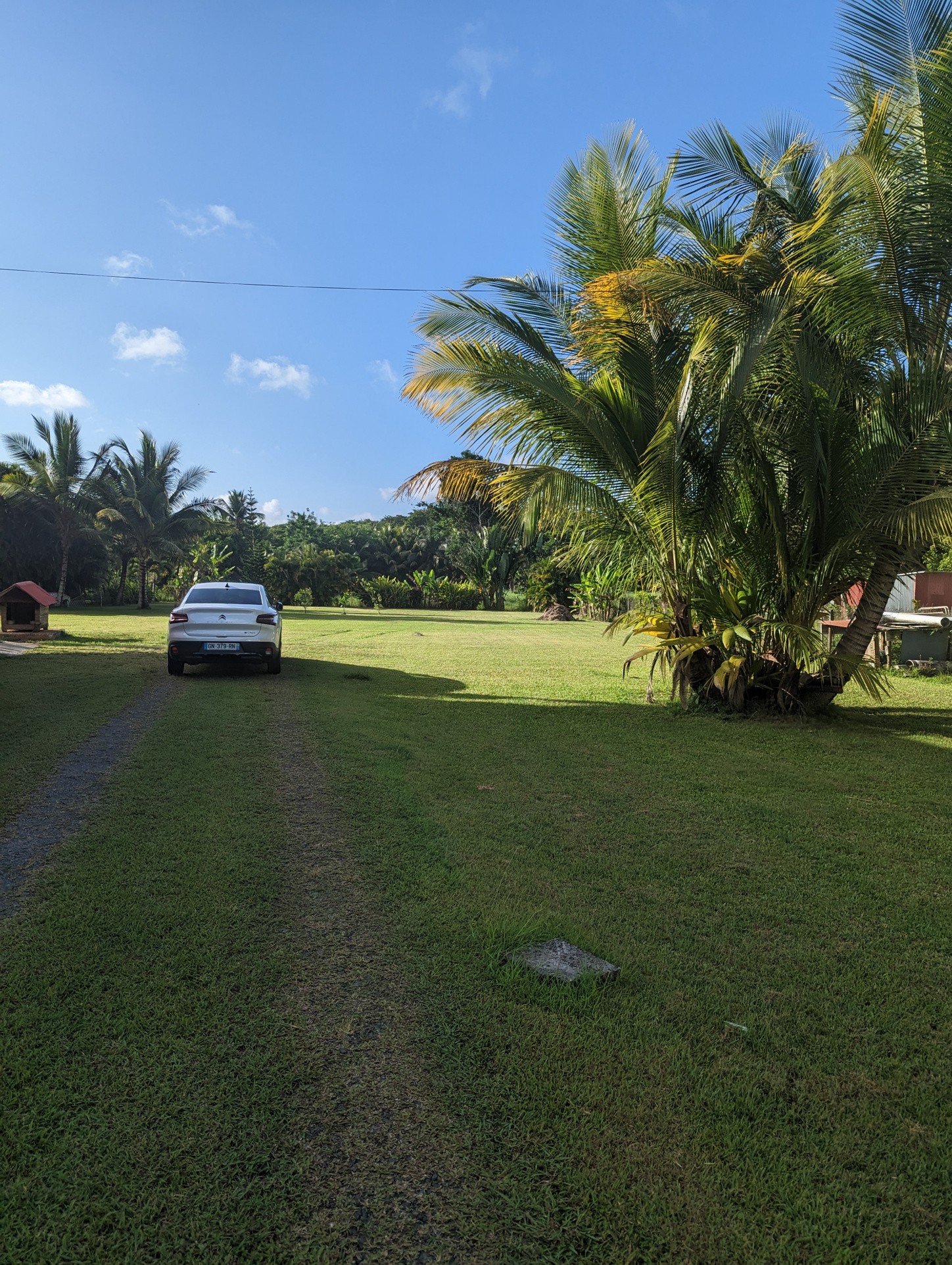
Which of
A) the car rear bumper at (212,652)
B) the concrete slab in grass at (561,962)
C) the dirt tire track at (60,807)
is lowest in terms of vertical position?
the dirt tire track at (60,807)

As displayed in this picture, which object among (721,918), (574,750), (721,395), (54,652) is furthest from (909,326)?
(54,652)

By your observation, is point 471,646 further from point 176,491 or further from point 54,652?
point 176,491

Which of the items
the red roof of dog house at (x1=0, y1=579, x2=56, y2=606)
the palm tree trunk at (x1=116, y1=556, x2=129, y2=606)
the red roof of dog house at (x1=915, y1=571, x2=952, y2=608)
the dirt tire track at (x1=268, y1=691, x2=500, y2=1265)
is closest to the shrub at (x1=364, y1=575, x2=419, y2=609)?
the palm tree trunk at (x1=116, y1=556, x2=129, y2=606)

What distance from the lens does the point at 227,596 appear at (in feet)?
39.9

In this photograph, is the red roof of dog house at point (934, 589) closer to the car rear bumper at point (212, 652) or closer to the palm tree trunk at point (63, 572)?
the car rear bumper at point (212, 652)

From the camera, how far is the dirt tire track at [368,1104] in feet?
6.16

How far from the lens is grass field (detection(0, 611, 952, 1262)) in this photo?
6.34 ft

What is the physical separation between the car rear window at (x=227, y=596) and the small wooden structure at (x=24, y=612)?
8.01 meters

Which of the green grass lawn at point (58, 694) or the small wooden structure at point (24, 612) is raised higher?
the small wooden structure at point (24, 612)

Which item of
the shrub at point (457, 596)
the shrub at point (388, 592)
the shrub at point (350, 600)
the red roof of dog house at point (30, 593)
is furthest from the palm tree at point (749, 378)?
the shrub at point (388, 592)

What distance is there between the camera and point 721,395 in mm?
8164

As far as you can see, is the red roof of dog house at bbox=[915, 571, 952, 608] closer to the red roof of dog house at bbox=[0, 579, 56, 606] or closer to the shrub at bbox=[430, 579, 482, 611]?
the red roof of dog house at bbox=[0, 579, 56, 606]

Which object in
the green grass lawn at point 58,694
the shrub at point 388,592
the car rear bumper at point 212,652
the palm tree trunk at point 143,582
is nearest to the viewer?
the green grass lawn at point 58,694

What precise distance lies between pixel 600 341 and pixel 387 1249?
8.77m
